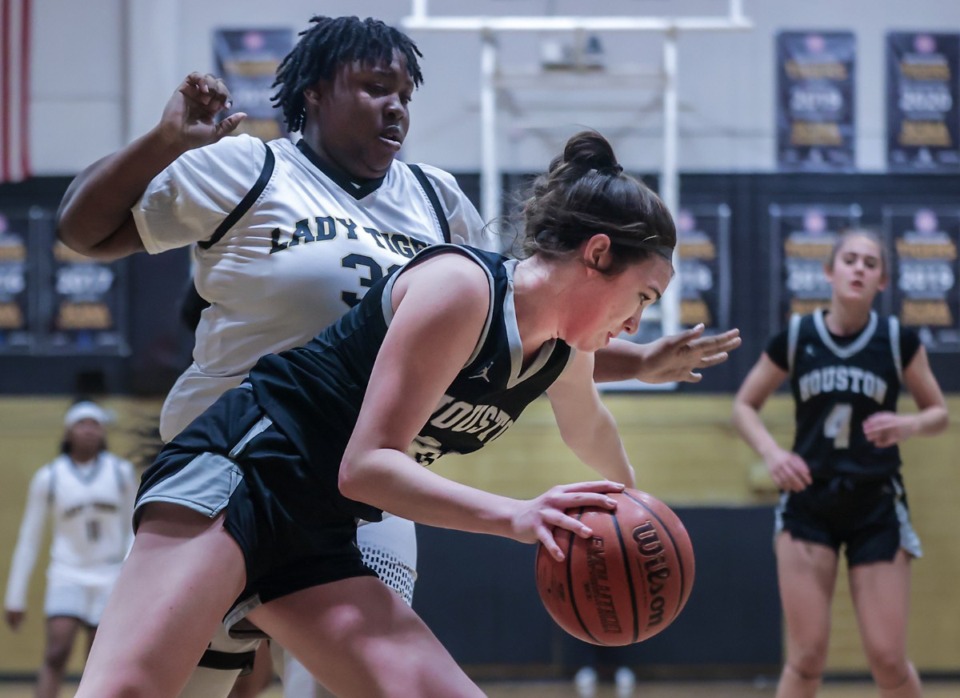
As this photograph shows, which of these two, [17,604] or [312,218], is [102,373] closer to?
[17,604]

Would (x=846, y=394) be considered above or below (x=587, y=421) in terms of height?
below

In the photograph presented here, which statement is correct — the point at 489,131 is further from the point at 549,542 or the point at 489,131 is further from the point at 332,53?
the point at 549,542

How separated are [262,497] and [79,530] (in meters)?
4.88

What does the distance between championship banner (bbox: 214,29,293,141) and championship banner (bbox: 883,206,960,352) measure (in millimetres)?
4370

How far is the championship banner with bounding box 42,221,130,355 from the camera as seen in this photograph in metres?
8.35

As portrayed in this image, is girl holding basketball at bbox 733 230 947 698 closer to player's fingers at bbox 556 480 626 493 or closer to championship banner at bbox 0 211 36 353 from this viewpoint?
player's fingers at bbox 556 480 626 493

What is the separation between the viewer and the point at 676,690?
763 centimetres

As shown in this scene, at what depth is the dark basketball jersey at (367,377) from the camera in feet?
7.82

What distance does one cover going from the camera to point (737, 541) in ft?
25.7

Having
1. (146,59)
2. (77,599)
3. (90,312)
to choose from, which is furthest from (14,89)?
(77,599)

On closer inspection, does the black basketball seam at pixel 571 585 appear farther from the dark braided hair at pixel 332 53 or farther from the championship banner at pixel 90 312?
the championship banner at pixel 90 312

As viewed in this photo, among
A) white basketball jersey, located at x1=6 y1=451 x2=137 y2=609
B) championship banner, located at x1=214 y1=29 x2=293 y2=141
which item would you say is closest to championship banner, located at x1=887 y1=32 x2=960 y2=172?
championship banner, located at x1=214 y1=29 x2=293 y2=141

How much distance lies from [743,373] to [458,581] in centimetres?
238

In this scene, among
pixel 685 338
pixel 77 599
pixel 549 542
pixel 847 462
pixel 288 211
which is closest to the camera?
pixel 549 542
